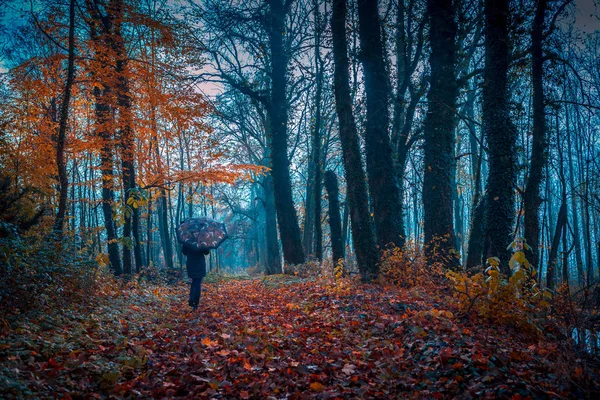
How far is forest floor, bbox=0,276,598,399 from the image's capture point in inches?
127

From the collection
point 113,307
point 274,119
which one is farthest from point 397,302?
point 274,119

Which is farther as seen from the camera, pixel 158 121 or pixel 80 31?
pixel 158 121

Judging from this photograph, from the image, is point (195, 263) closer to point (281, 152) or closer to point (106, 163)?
point (106, 163)

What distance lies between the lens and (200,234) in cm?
791

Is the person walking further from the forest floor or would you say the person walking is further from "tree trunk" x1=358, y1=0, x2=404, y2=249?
"tree trunk" x1=358, y1=0, x2=404, y2=249

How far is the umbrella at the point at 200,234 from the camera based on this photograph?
306 inches

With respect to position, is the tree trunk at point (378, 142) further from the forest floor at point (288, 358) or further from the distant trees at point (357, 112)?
the forest floor at point (288, 358)

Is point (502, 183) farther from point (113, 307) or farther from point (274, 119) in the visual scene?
point (274, 119)

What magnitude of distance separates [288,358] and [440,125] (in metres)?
7.67

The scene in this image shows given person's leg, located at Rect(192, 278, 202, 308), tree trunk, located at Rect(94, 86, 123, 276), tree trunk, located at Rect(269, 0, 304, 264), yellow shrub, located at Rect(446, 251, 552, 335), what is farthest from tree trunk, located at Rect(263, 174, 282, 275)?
yellow shrub, located at Rect(446, 251, 552, 335)

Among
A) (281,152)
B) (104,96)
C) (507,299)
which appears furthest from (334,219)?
(507,299)

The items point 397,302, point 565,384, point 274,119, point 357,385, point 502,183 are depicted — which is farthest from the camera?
point 274,119

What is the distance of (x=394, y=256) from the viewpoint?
8.55 meters

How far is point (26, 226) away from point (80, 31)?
6.75 m
